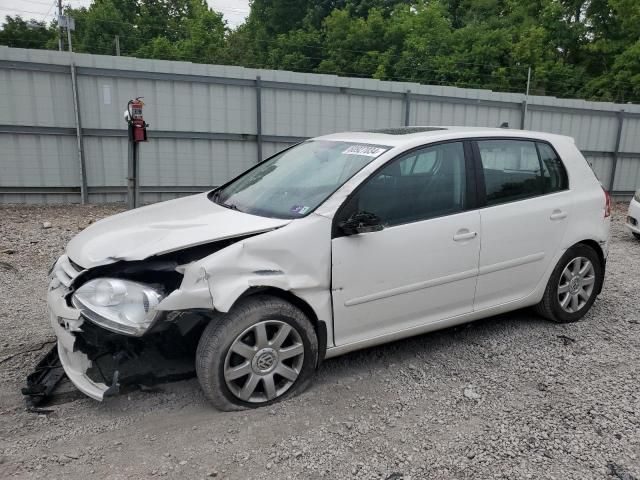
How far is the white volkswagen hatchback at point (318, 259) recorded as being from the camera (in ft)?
9.04

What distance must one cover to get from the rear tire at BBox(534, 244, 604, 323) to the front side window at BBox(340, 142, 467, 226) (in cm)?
124

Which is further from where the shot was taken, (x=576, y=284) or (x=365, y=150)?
(x=576, y=284)

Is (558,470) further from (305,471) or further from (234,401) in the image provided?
(234,401)

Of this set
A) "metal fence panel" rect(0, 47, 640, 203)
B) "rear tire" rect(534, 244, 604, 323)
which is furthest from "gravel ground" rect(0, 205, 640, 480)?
"metal fence panel" rect(0, 47, 640, 203)

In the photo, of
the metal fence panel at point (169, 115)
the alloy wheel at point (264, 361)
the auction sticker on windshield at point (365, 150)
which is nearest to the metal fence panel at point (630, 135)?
the metal fence panel at point (169, 115)

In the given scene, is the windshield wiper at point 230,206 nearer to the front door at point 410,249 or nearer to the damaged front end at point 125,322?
the damaged front end at point 125,322

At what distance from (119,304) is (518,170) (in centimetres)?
295

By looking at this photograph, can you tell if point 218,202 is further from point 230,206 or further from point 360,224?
point 360,224

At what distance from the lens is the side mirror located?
303 centimetres

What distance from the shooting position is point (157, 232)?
2.98 meters

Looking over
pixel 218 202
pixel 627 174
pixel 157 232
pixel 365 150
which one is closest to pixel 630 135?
pixel 627 174

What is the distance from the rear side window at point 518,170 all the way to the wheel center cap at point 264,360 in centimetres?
186

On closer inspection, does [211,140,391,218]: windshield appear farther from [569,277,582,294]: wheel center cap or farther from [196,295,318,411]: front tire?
[569,277,582,294]: wheel center cap

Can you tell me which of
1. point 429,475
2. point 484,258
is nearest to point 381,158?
point 484,258
